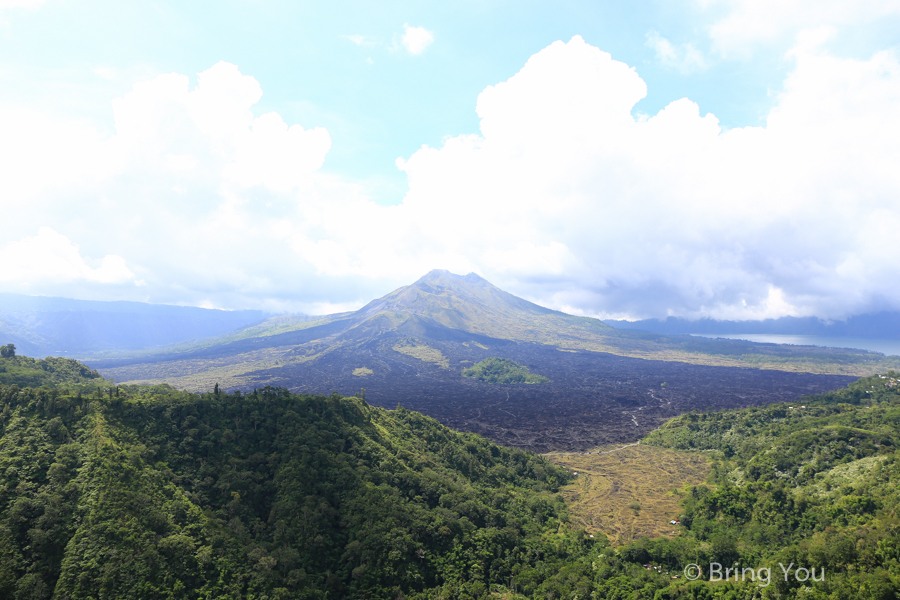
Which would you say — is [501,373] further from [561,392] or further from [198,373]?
[198,373]

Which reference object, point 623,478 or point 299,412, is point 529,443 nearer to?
Answer: point 623,478

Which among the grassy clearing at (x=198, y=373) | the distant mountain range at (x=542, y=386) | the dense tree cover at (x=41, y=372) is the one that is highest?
the dense tree cover at (x=41, y=372)

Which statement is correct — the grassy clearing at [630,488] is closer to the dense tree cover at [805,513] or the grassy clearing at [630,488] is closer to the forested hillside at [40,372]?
the dense tree cover at [805,513]

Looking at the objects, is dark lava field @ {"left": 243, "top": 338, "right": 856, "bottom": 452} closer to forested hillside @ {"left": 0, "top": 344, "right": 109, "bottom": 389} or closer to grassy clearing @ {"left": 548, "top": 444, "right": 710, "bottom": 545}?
grassy clearing @ {"left": 548, "top": 444, "right": 710, "bottom": 545}

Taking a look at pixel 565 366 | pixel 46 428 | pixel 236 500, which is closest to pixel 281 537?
pixel 236 500

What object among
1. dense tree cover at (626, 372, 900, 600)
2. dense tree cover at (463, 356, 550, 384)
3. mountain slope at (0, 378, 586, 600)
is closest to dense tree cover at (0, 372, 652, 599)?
mountain slope at (0, 378, 586, 600)

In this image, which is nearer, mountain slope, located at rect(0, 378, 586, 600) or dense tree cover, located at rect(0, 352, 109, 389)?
mountain slope, located at rect(0, 378, 586, 600)

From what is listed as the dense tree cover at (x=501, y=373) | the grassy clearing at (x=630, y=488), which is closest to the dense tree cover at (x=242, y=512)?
the grassy clearing at (x=630, y=488)

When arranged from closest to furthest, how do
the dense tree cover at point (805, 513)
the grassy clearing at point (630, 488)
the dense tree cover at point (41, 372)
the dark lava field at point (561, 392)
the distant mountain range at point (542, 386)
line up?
the dense tree cover at point (805, 513) → the grassy clearing at point (630, 488) → the dense tree cover at point (41, 372) → the dark lava field at point (561, 392) → the distant mountain range at point (542, 386)
